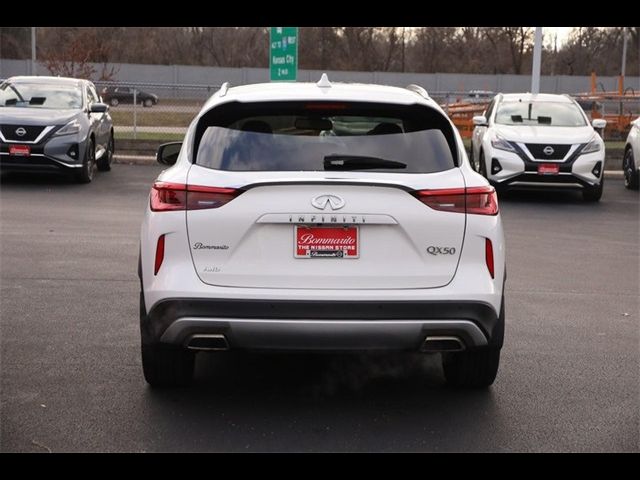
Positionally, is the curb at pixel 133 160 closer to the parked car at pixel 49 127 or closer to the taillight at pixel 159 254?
the parked car at pixel 49 127

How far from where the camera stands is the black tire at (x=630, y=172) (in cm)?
1823

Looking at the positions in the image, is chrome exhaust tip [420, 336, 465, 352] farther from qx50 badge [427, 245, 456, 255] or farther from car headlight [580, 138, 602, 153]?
car headlight [580, 138, 602, 153]

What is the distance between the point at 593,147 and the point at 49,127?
8.58 m

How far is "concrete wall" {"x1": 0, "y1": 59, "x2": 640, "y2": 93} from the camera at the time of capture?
6166 centimetres

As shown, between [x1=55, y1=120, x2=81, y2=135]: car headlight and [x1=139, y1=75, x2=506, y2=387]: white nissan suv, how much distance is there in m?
11.5

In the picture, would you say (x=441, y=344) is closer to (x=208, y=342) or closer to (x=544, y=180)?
(x=208, y=342)

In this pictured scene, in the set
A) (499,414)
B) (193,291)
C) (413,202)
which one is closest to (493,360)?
(499,414)

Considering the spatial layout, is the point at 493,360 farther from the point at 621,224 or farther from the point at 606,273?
the point at 621,224

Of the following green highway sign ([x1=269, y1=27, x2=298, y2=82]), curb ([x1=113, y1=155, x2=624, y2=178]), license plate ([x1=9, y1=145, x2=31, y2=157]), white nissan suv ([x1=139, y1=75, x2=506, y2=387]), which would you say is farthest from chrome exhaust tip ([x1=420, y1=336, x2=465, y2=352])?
green highway sign ([x1=269, y1=27, x2=298, y2=82])

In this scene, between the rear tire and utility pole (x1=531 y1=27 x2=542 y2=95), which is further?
utility pole (x1=531 y1=27 x2=542 y2=95)

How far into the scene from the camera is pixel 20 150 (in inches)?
634

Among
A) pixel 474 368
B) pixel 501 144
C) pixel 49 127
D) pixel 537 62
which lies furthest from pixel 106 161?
pixel 474 368
